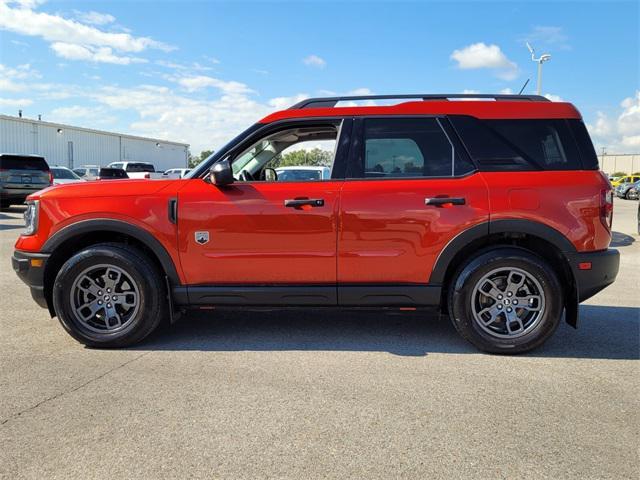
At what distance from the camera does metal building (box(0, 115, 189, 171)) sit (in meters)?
31.3

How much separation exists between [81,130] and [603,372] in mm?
41344

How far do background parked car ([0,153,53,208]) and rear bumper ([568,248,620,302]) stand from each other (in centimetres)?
1717

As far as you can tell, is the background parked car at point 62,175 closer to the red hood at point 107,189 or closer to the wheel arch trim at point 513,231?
the red hood at point 107,189

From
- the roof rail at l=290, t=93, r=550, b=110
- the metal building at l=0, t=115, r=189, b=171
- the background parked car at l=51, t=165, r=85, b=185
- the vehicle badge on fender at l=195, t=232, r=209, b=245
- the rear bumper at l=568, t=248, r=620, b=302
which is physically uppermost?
the metal building at l=0, t=115, r=189, b=171

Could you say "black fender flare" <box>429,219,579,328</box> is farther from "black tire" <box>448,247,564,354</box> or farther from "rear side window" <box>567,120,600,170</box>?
"rear side window" <box>567,120,600,170</box>

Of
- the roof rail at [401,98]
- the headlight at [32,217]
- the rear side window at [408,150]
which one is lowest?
the headlight at [32,217]

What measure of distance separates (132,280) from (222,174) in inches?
45.3

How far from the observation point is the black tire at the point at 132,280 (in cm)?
403

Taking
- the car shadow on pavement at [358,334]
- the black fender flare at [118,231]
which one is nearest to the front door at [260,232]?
the black fender flare at [118,231]

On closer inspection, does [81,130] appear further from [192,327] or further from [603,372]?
[603,372]

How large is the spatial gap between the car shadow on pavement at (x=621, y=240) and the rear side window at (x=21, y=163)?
678 inches

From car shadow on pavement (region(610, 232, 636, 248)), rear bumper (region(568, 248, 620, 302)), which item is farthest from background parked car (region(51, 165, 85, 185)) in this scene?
rear bumper (region(568, 248, 620, 302))

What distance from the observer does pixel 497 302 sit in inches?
159

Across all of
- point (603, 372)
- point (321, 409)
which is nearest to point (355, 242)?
point (321, 409)
